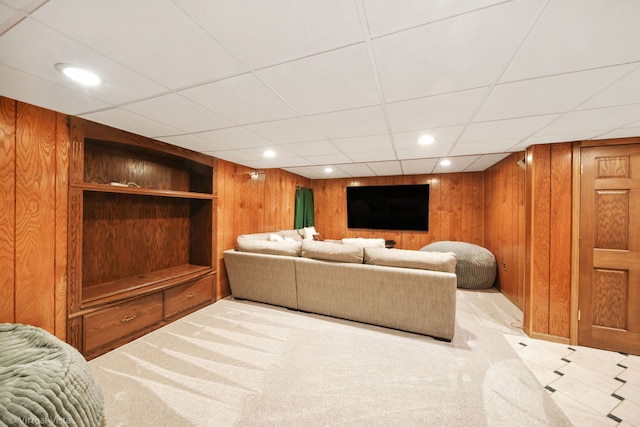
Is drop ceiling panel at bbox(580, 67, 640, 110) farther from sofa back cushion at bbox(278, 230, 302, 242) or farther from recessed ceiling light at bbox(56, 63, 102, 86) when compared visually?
sofa back cushion at bbox(278, 230, 302, 242)

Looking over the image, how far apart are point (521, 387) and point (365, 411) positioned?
131cm

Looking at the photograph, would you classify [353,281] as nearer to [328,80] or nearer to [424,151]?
[424,151]

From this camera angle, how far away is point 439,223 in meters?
5.70

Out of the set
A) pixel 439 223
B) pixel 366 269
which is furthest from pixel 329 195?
pixel 366 269

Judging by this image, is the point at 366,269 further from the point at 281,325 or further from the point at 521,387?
the point at 521,387

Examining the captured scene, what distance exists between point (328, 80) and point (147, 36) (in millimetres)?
929

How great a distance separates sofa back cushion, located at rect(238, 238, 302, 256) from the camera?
126 inches

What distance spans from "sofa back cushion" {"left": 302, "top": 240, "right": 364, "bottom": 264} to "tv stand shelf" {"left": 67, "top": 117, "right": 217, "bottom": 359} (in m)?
1.56

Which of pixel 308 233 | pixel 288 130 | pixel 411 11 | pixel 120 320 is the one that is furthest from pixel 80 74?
pixel 308 233

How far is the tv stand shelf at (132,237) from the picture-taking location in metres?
2.12

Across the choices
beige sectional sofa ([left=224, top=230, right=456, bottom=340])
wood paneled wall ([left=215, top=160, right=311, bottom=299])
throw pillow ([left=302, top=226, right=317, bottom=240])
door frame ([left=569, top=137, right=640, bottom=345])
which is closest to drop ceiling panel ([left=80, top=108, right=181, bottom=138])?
wood paneled wall ([left=215, top=160, right=311, bottom=299])

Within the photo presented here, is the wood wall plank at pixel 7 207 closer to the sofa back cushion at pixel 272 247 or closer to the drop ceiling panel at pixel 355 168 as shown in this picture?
the sofa back cushion at pixel 272 247

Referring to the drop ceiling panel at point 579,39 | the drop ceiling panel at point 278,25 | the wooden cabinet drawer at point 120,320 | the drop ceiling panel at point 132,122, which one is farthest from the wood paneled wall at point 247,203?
the drop ceiling panel at point 579,39

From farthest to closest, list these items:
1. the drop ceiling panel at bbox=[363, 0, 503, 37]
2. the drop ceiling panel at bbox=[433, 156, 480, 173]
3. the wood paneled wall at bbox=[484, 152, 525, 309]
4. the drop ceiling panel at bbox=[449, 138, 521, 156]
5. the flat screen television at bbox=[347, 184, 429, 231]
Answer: the flat screen television at bbox=[347, 184, 429, 231] → the drop ceiling panel at bbox=[433, 156, 480, 173] → the wood paneled wall at bbox=[484, 152, 525, 309] → the drop ceiling panel at bbox=[449, 138, 521, 156] → the drop ceiling panel at bbox=[363, 0, 503, 37]
